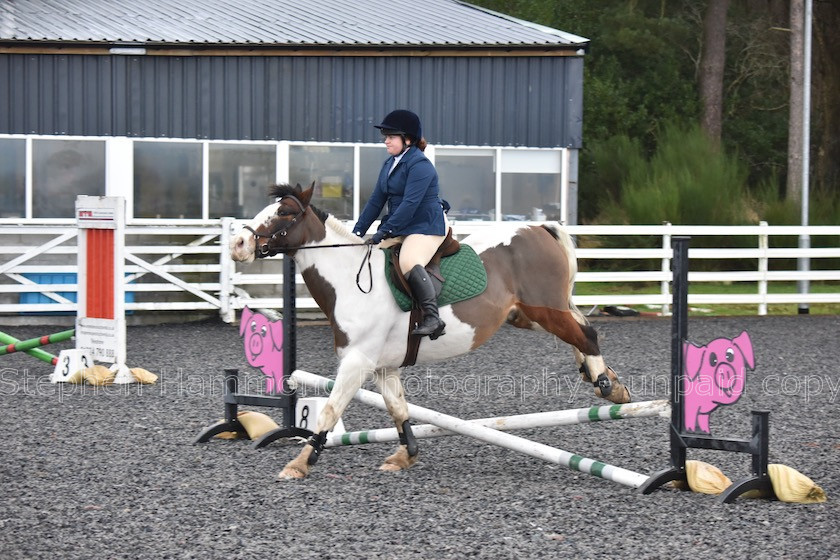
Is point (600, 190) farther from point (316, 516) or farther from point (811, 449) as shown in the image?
point (316, 516)

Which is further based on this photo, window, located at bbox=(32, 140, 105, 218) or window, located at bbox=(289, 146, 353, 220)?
window, located at bbox=(289, 146, 353, 220)

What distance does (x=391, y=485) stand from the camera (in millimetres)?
6473

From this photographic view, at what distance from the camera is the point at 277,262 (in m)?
16.4

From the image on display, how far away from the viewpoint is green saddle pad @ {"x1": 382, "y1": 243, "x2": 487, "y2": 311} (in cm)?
703

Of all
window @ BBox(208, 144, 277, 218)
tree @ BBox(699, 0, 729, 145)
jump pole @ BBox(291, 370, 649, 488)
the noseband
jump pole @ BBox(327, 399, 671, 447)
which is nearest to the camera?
jump pole @ BBox(291, 370, 649, 488)

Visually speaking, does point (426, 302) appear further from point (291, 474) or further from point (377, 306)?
point (291, 474)

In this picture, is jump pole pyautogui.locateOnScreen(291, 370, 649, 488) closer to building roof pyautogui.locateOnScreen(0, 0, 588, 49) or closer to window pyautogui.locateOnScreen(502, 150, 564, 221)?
window pyautogui.locateOnScreen(502, 150, 564, 221)

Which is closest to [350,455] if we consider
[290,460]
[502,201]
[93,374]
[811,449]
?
[290,460]

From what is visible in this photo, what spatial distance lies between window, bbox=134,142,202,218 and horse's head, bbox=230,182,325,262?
1027 cm

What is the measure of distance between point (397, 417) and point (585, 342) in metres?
1.46

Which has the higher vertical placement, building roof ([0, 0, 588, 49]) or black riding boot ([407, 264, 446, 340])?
building roof ([0, 0, 588, 49])

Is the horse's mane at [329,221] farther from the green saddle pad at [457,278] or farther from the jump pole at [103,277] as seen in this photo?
the jump pole at [103,277]

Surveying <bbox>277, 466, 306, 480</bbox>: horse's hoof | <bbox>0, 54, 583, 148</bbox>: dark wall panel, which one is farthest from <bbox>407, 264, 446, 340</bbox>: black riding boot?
<bbox>0, 54, 583, 148</bbox>: dark wall panel

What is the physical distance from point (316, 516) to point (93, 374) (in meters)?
5.31
